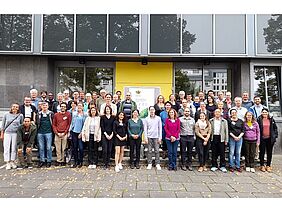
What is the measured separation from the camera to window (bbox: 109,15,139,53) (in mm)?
9695

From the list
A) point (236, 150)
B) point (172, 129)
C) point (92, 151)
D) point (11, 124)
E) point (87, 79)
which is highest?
point (87, 79)

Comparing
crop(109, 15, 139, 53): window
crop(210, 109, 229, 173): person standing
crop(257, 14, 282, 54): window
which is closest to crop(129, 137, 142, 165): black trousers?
crop(210, 109, 229, 173): person standing

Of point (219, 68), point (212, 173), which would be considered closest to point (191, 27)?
point (219, 68)

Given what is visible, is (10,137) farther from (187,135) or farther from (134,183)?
(187,135)

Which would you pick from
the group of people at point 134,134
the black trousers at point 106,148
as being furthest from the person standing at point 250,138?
the black trousers at point 106,148

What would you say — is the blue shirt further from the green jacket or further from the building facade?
the building facade

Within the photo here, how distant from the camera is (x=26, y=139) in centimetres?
726

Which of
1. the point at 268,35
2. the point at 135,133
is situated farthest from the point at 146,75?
the point at 268,35

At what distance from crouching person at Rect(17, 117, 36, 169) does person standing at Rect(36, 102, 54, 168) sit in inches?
7.6

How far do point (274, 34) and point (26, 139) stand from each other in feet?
31.9

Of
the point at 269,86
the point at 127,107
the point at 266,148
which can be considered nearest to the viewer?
the point at 266,148

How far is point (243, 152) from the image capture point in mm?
7656

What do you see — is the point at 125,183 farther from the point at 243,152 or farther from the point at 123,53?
the point at 123,53

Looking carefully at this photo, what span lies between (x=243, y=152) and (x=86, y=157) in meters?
4.99
